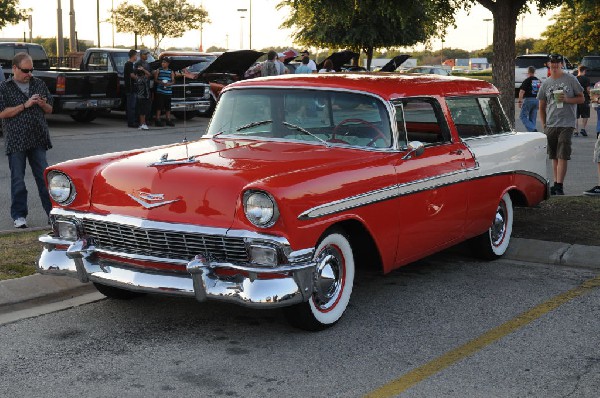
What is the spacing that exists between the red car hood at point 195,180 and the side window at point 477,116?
146 cm

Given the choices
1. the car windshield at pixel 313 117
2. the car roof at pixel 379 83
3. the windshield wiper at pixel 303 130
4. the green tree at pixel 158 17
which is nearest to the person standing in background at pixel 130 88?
the car roof at pixel 379 83

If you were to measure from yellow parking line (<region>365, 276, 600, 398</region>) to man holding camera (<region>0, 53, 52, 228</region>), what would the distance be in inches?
188

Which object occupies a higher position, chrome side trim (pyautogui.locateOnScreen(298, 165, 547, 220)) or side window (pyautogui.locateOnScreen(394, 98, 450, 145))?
side window (pyautogui.locateOnScreen(394, 98, 450, 145))

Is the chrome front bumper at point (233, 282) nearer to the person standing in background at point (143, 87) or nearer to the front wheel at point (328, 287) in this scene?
the front wheel at point (328, 287)

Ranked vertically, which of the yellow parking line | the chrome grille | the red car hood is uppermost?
the red car hood

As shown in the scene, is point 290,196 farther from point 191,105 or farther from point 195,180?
point 191,105

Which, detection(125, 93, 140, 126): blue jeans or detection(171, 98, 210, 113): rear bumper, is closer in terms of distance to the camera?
detection(125, 93, 140, 126): blue jeans

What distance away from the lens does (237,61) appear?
17797 millimetres

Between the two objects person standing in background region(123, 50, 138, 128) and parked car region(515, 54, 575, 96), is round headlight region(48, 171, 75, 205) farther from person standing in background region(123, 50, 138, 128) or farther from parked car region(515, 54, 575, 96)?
parked car region(515, 54, 575, 96)

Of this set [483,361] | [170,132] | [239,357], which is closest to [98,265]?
[239,357]

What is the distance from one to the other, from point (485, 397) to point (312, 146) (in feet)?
7.89

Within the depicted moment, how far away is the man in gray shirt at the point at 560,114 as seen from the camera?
1093 centimetres

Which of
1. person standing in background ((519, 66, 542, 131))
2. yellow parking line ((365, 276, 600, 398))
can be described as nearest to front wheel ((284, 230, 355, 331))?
yellow parking line ((365, 276, 600, 398))

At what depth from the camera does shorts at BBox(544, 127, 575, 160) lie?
1092 cm
